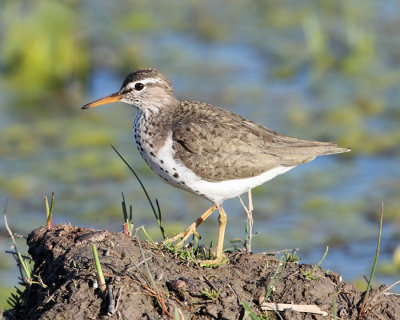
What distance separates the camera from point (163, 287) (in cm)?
501

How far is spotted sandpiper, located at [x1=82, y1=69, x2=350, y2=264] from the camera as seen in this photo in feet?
19.9

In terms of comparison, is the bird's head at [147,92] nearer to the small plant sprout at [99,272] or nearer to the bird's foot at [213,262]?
the bird's foot at [213,262]

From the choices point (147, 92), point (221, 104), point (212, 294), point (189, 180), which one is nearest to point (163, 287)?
point (212, 294)

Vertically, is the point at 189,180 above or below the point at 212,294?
above

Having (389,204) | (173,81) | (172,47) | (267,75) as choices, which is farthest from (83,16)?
(389,204)

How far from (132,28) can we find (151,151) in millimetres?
9067

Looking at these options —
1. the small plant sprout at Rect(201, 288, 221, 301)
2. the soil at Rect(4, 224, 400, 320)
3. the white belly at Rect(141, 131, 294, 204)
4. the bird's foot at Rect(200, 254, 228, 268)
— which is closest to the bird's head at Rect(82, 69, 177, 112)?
the white belly at Rect(141, 131, 294, 204)

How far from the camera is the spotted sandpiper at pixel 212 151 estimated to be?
606 centimetres

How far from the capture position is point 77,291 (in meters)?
4.89

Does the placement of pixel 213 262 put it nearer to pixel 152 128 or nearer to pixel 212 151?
pixel 212 151

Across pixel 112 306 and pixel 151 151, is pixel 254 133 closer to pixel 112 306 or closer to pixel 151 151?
pixel 151 151

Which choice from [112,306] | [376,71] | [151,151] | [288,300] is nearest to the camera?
[112,306]

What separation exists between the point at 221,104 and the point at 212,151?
6130mm

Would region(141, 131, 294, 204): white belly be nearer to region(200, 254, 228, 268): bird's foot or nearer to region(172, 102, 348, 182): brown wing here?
region(172, 102, 348, 182): brown wing
